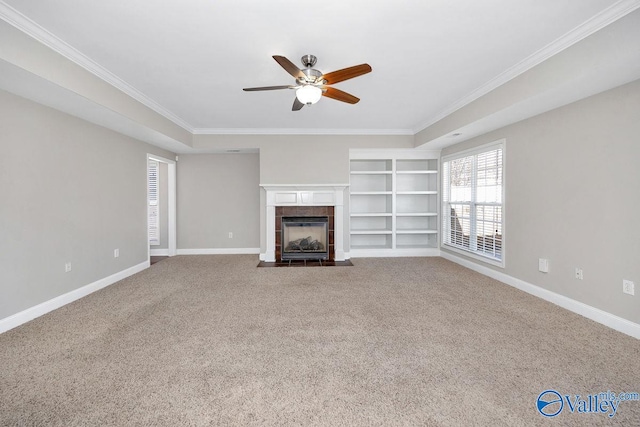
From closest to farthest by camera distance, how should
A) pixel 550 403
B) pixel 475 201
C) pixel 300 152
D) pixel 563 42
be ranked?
pixel 550 403, pixel 563 42, pixel 475 201, pixel 300 152

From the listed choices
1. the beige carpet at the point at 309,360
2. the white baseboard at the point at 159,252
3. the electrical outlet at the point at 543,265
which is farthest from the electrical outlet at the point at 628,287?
the white baseboard at the point at 159,252

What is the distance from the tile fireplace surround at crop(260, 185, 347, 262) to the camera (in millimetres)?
5273

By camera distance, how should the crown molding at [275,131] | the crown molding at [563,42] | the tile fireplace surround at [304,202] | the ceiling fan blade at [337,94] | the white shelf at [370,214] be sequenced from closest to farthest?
the crown molding at [563,42]
the ceiling fan blade at [337,94]
the crown molding at [275,131]
the tile fireplace surround at [304,202]
the white shelf at [370,214]

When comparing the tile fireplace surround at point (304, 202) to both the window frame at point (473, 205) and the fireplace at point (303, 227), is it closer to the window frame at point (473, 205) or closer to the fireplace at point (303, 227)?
the fireplace at point (303, 227)

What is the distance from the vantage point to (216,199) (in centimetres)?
587

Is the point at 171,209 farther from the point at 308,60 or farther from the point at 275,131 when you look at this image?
the point at 308,60

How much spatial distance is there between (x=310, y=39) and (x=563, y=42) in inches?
83.1

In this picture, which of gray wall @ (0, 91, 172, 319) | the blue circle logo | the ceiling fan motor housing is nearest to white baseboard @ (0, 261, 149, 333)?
gray wall @ (0, 91, 172, 319)

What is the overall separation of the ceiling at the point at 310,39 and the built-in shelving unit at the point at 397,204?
232cm

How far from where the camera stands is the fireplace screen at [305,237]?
5352mm

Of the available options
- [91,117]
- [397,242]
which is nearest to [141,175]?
[91,117]

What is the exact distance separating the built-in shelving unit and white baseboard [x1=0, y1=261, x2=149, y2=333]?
396cm

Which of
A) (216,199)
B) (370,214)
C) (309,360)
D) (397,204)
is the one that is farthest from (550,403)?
(216,199)

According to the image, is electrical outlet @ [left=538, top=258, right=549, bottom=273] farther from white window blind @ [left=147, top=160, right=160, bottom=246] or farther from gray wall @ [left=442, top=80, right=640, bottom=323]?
white window blind @ [left=147, top=160, right=160, bottom=246]
